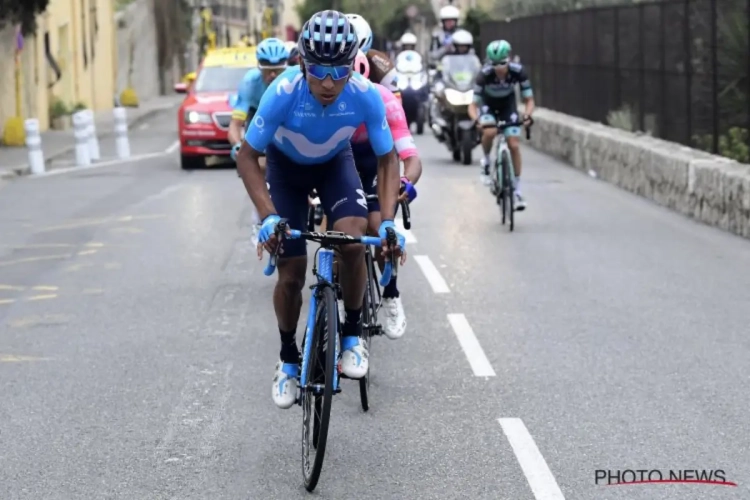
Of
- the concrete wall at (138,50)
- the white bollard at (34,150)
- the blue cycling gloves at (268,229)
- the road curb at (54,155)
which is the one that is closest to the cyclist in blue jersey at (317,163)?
the blue cycling gloves at (268,229)

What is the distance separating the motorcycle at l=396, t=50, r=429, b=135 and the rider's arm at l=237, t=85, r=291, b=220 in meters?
24.6

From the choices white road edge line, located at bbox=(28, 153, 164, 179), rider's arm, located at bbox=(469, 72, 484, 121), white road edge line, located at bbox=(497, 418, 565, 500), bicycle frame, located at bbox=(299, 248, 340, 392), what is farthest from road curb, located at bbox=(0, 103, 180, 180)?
bicycle frame, located at bbox=(299, 248, 340, 392)

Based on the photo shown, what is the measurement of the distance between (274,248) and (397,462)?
108 cm

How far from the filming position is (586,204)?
17.8 m

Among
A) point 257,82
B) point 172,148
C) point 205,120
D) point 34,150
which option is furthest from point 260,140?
point 172,148

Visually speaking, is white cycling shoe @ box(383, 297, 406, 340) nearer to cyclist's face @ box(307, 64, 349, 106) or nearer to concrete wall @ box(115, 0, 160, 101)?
cyclist's face @ box(307, 64, 349, 106)

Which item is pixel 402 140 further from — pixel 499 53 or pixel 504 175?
pixel 499 53

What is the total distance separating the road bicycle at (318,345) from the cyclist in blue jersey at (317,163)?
140 millimetres

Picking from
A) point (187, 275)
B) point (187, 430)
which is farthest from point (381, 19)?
point (187, 430)

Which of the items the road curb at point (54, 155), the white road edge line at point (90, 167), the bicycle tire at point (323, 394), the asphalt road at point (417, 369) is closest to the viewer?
the bicycle tire at point (323, 394)

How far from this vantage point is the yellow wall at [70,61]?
3419cm

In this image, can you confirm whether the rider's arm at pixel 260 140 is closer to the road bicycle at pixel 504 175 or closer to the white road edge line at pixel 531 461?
the white road edge line at pixel 531 461

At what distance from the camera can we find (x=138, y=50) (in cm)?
5922

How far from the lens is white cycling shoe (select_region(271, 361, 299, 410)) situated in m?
6.45
